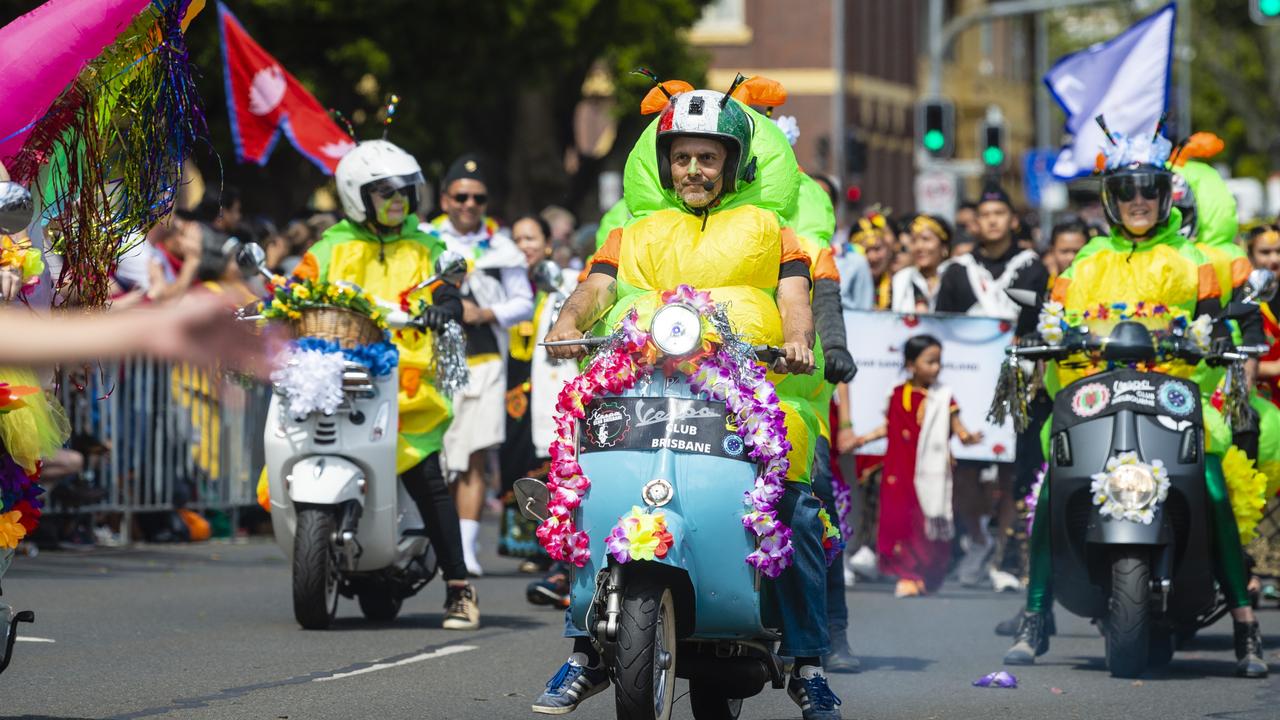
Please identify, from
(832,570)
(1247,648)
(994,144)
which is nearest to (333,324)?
(832,570)

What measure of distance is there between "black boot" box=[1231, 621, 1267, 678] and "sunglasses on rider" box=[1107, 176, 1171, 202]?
182cm

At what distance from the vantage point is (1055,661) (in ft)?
33.3

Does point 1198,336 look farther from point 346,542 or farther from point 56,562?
point 56,562

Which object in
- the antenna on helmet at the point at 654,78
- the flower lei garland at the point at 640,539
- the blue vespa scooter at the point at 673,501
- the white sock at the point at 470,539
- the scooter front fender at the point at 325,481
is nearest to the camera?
the flower lei garland at the point at 640,539

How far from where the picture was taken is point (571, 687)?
275 inches

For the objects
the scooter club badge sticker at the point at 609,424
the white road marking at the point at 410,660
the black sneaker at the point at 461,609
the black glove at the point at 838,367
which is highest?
the black glove at the point at 838,367

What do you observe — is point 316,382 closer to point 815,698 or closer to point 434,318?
point 434,318

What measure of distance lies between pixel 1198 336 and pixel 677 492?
3.23 metres

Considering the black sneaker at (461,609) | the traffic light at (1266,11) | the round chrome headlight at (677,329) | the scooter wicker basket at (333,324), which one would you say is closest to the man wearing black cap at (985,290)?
the traffic light at (1266,11)

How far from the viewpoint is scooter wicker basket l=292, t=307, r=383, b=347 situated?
10164 mm

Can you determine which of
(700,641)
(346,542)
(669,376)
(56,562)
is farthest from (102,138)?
(56,562)

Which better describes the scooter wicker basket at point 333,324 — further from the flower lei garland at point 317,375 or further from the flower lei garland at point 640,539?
the flower lei garland at point 640,539

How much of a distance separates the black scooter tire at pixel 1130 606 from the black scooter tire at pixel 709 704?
1.97 m

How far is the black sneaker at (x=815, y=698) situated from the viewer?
7.39m
